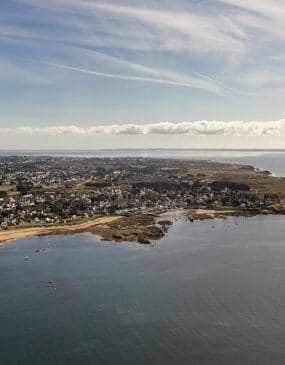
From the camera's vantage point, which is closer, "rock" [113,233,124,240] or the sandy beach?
"rock" [113,233,124,240]

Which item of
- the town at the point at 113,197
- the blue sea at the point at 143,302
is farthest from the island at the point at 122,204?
the blue sea at the point at 143,302

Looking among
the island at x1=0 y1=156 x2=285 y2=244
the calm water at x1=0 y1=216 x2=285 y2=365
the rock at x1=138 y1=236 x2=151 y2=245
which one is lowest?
the calm water at x1=0 y1=216 x2=285 y2=365

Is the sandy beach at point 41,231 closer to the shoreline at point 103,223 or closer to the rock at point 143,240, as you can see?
the shoreline at point 103,223

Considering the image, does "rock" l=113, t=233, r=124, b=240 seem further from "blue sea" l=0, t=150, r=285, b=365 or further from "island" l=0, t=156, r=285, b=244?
"blue sea" l=0, t=150, r=285, b=365

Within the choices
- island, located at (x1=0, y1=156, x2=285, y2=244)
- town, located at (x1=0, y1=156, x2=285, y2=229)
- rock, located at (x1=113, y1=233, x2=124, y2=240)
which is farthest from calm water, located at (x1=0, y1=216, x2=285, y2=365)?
town, located at (x1=0, y1=156, x2=285, y2=229)

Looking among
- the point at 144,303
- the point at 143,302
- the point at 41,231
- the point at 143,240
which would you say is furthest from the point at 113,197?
the point at 144,303

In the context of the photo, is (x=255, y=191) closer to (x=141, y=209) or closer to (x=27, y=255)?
(x=141, y=209)

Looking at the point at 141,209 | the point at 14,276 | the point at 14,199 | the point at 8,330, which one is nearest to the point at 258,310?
the point at 8,330
